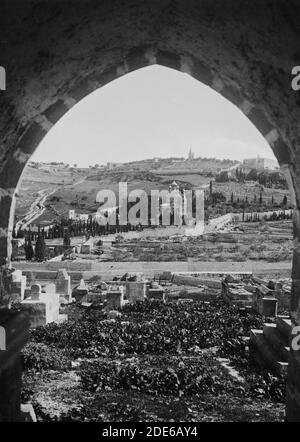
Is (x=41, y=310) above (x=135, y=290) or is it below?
above

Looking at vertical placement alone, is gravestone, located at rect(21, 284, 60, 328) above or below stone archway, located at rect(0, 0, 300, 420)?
below

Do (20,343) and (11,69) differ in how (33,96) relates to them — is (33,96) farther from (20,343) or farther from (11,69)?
(20,343)

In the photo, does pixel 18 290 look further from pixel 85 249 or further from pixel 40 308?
pixel 85 249

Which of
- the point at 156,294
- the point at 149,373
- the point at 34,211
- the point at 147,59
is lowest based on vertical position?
the point at 156,294

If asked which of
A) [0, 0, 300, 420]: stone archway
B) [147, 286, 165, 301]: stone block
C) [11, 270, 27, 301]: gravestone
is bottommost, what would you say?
[147, 286, 165, 301]: stone block

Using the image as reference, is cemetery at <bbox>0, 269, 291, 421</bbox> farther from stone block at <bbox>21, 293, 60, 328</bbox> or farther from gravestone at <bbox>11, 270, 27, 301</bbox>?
gravestone at <bbox>11, 270, 27, 301</bbox>

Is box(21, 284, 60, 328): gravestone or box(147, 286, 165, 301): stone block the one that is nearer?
box(21, 284, 60, 328): gravestone

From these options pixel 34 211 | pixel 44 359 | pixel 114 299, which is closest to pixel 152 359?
pixel 44 359

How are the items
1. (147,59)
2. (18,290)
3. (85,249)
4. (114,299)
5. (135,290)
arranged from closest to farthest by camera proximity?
(147,59), (114,299), (18,290), (135,290), (85,249)

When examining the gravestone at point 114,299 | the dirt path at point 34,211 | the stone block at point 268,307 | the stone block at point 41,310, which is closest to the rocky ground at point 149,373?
the stone block at point 41,310

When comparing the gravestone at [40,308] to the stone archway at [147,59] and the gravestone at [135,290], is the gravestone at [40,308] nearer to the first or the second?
the gravestone at [135,290]

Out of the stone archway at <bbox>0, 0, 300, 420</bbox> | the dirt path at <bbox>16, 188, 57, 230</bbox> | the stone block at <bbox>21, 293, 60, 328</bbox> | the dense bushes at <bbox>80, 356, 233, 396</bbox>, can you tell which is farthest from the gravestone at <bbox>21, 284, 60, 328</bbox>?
the dirt path at <bbox>16, 188, 57, 230</bbox>
